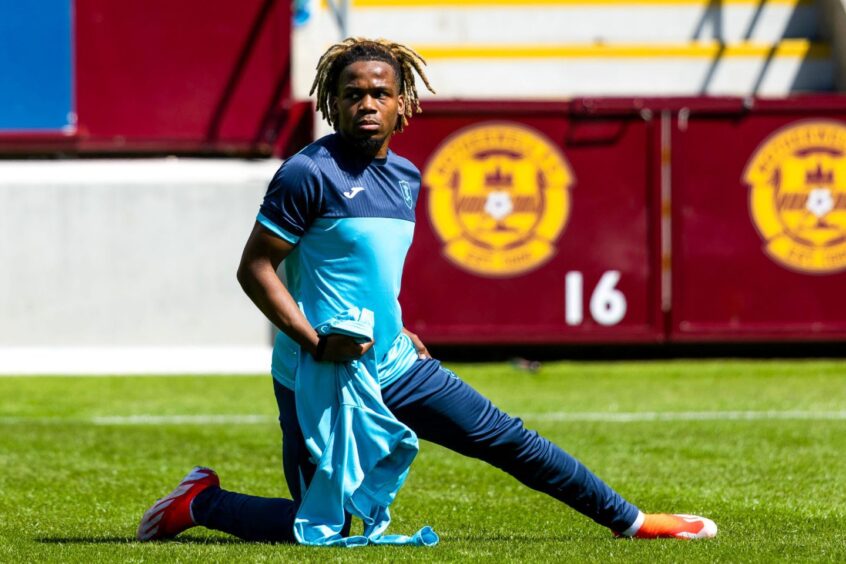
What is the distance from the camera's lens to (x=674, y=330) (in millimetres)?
15422

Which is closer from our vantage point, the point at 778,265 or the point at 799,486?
the point at 799,486

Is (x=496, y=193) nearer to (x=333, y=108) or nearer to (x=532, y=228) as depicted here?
(x=532, y=228)

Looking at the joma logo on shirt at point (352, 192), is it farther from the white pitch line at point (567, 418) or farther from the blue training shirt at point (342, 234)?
the white pitch line at point (567, 418)

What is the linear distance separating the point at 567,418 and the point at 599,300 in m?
4.72

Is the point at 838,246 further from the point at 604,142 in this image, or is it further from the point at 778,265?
the point at 604,142

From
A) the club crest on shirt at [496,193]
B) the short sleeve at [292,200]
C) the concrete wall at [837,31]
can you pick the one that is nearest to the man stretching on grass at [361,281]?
the short sleeve at [292,200]

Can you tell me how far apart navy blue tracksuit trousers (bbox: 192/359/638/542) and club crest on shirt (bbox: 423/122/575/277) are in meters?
9.89

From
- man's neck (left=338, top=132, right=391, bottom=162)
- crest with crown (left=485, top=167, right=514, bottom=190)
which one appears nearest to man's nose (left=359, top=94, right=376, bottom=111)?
man's neck (left=338, top=132, right=391, bottom=162)

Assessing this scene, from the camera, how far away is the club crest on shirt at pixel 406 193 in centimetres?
529

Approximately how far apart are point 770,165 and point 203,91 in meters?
5.65

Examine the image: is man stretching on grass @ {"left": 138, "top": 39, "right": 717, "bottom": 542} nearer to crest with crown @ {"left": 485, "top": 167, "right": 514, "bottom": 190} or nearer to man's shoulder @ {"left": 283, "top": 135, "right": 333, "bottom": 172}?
man's shoulder @ {"left": 283, "top": 135, "right": 333, "bottom": 172}

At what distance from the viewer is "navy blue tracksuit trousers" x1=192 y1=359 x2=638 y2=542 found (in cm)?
528

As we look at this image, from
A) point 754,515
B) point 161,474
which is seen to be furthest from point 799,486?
point 161,474

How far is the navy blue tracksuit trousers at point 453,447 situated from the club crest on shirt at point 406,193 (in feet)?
1.75
